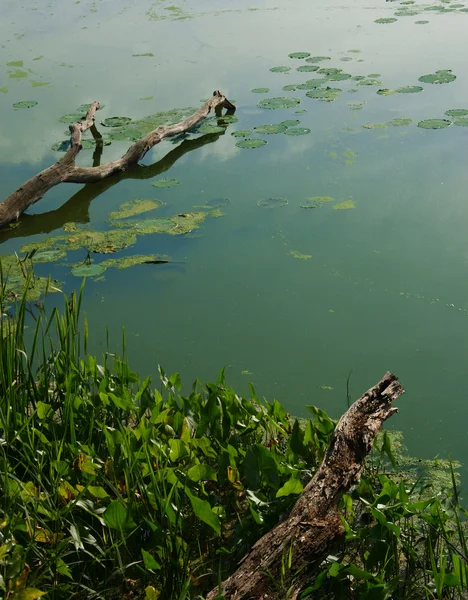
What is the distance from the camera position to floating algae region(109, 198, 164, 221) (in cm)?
466

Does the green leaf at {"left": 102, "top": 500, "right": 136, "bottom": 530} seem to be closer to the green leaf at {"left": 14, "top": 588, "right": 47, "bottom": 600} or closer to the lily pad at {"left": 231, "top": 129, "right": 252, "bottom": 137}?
the green leaf at {"left": 14, "top": 588, "right": 47, "bottom": 600}

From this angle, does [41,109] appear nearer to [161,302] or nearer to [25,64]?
[25,64]

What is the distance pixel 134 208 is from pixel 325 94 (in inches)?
101

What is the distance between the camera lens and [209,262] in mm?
4016

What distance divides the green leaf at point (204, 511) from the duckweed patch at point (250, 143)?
4.09m

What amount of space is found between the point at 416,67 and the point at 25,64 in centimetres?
419

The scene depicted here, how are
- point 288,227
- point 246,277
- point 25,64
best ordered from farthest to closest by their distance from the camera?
point 25,64 < point 288,227 < point 246,277

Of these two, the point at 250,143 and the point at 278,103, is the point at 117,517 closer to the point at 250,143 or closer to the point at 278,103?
the point at 250,143

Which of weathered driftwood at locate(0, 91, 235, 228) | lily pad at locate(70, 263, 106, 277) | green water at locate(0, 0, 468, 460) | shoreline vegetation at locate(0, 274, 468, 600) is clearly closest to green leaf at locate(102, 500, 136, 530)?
shoreline vegetation at locate(0, 274, 468, 600)

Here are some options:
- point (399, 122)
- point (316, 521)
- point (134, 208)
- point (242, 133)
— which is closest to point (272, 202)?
point (134, 208)

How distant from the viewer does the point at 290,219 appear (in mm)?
4355

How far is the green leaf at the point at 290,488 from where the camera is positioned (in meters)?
1.86

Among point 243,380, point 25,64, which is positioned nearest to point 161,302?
point 243,380

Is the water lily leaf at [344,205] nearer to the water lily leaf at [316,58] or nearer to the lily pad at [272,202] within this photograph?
the lily pad at [272,202]
